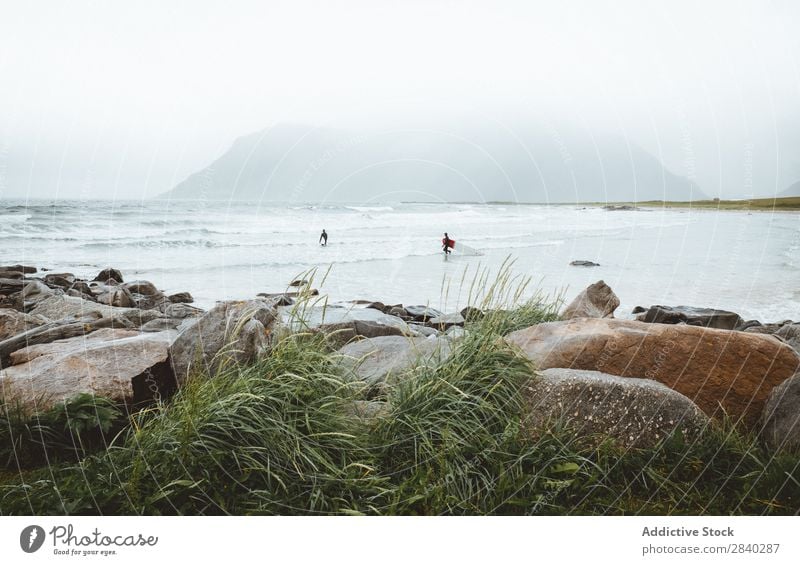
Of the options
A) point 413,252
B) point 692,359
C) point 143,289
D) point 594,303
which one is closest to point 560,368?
point 692,359

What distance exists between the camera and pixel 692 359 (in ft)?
12.9

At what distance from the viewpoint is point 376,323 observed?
5707mm

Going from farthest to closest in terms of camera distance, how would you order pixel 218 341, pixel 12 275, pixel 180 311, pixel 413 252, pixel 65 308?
pixel 413 252 → pixel 12 275 → pixel 180 311 → pixel 65 308 → pixel 218 341

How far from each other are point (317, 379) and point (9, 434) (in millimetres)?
1800

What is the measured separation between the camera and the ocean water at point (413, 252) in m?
10.0

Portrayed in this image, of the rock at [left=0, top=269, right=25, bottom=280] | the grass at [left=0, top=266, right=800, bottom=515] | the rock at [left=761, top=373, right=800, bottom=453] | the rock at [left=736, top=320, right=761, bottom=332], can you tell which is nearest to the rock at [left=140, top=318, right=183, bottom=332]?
the grass at [left=0, top=266, right=800, bottom=515]

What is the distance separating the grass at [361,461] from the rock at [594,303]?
110 inches

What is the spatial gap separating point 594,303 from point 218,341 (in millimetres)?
4266

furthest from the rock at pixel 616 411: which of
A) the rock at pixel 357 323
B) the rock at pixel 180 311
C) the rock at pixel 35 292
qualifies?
the rock at pixel 35 292

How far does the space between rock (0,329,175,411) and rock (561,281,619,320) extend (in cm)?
407

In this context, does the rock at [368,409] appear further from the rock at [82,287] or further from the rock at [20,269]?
the rock at [20,269]

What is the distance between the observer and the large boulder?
3.83 metres

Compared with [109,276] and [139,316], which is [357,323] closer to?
[139,316]
